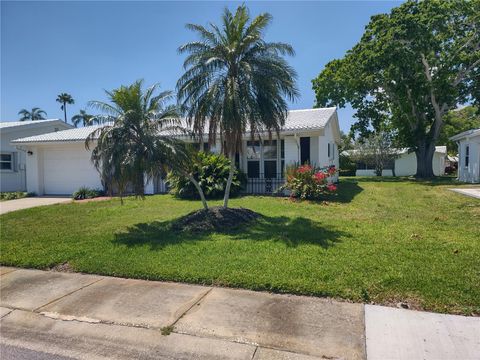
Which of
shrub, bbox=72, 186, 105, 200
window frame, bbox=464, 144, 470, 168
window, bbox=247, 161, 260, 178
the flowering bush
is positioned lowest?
shrub, bbox=72, 186, 105, 200

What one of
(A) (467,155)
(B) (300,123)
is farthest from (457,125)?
(B) (300,123)

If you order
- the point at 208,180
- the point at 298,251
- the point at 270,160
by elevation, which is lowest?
the point at 298,251

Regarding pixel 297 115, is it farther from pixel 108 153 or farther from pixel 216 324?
pixel 216 324

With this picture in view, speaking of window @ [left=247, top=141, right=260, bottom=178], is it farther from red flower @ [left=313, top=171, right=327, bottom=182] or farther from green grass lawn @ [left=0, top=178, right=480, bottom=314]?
green grass lawn @ [left=0, top=178, right=480, bottom=314]

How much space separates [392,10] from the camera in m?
23.7

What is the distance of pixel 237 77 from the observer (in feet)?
28.0

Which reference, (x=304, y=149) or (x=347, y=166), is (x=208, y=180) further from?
(x=347, y=166)

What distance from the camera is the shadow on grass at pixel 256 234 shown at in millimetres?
6818

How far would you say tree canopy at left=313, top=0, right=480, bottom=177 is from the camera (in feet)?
72.0

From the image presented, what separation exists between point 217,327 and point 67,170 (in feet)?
56.6

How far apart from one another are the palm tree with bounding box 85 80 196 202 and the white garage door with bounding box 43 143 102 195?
10.2 metres

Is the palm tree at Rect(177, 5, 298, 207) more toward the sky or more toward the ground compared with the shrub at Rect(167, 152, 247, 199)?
more toward the sky

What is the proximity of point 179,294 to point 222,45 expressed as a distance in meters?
6.25

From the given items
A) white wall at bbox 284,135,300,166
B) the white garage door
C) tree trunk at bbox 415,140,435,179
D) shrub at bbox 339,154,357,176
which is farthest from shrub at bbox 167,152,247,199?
shrub at bbox 339,154,357,176
